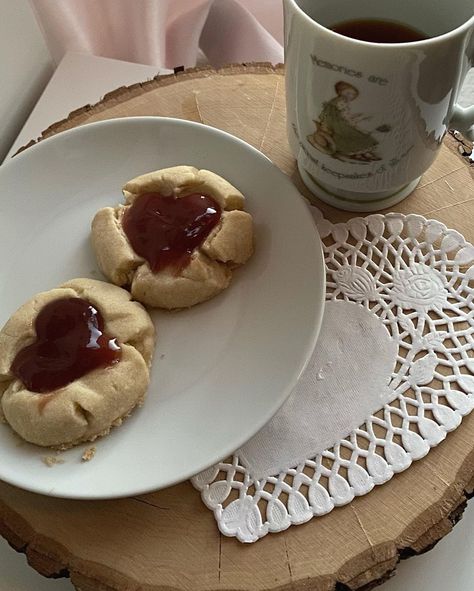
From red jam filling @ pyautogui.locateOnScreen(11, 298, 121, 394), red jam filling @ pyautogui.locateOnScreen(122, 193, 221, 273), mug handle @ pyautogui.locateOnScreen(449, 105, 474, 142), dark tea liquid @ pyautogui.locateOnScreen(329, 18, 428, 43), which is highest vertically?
dark tea liquid @ pyautogui.locateOnScreen(329, 18, 428, 43)

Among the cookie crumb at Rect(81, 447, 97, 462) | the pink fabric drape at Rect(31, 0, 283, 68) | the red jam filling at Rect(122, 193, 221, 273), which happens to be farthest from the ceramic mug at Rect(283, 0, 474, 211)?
the pink fabric drape at Rect(31, 0, 283, 68)

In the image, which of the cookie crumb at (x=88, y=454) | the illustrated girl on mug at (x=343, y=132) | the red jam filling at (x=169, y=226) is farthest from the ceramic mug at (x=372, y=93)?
the cookie crumb at (x=88, y=454)

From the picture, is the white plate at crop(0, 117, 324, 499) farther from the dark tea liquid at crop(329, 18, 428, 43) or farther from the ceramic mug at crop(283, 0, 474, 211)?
the dark tea liquid at crop(329, 18, 428, 43)

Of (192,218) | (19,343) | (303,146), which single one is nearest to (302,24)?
(303,146)

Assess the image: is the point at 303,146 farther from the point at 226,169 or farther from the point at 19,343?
the point at 19,343

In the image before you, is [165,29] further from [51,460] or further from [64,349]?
[51,460]

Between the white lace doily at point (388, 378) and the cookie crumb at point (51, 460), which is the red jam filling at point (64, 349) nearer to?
the cookie crumb at point (51, 460)
